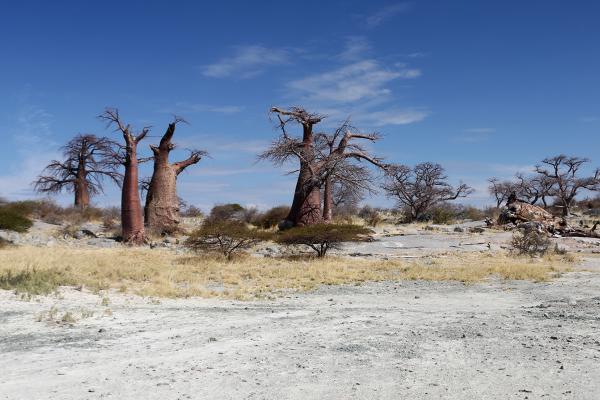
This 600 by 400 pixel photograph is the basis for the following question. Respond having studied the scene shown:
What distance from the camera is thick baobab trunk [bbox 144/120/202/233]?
2495 cm

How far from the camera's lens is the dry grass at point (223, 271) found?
11.6m

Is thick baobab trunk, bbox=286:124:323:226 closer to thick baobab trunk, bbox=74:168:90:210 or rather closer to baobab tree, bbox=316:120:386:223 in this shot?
baobab tree, bbox=316:120:386:223

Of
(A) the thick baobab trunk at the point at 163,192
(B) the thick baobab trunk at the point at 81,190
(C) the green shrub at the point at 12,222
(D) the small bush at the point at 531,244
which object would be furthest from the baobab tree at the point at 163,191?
(D) the small bush at the point at 531,244

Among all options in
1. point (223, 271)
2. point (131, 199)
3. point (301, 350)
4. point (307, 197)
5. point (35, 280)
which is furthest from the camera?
point (307, 197)

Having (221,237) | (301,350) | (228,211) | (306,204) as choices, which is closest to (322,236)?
(221,237)

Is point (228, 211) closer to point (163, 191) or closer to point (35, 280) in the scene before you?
point (163, 191)

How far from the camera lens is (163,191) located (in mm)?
25188

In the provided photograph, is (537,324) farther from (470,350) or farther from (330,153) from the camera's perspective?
(330,153)

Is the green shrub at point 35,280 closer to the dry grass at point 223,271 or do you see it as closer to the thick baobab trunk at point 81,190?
the dry grass at point 223,271

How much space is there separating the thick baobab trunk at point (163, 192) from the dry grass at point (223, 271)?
6807 mm

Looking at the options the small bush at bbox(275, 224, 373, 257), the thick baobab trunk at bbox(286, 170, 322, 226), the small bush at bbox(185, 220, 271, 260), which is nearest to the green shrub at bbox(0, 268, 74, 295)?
the small bush at bbox(185, 220, 271, 260)

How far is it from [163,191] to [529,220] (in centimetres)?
1746

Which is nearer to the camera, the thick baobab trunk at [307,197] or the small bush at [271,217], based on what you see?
the thick baobab trunk at [307,197]

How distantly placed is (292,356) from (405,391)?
1.47 metres
